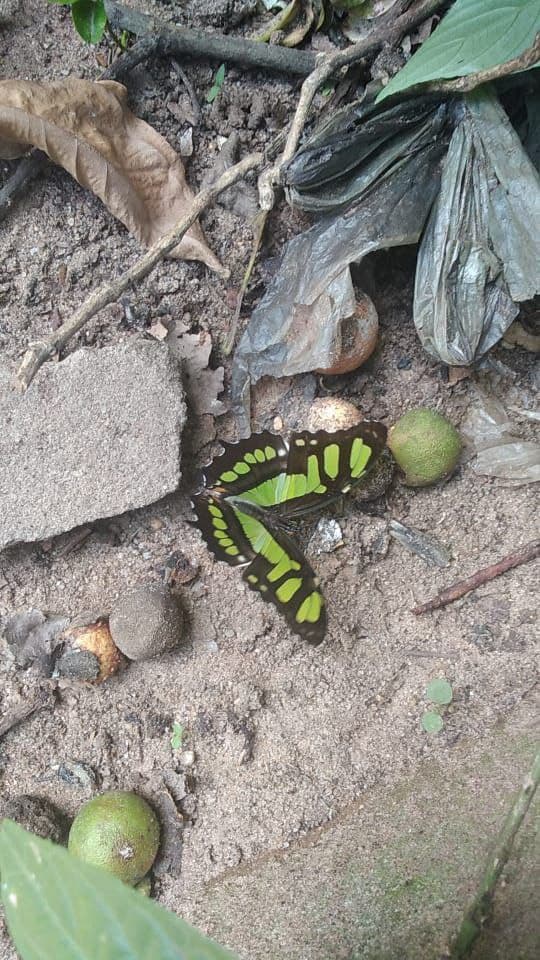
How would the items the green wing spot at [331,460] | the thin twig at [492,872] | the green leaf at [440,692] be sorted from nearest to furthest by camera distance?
the thin twig at [492,872], the green wing spot at [331,460], the green leaf at [440,692]

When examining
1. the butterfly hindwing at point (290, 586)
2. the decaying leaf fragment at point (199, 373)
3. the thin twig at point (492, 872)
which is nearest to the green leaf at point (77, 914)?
the thin twig at point (492, 872)

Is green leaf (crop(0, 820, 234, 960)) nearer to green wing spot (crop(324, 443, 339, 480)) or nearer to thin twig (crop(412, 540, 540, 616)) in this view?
green wing spot (crop(324, 443, 339, 480))

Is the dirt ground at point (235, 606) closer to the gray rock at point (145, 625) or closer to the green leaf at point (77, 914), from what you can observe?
the gray rock at point (145, 625)

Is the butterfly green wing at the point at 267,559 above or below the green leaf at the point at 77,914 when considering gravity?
below

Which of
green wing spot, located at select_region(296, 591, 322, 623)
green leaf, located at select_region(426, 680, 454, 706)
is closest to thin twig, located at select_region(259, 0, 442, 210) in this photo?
green wing spot, located at select_region(296, 591, 322, 623)

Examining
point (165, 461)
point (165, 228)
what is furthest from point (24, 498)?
point (165, 228)

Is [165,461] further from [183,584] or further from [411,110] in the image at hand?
[411,110]

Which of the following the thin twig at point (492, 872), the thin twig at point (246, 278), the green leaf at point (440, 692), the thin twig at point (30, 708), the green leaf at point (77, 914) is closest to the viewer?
the green leaf at point (77, 914)
